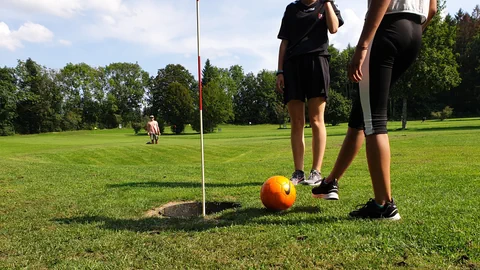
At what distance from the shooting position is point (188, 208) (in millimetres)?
4266

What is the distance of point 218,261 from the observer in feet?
7.78

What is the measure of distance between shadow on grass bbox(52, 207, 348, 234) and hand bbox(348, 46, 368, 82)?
123 centimetres

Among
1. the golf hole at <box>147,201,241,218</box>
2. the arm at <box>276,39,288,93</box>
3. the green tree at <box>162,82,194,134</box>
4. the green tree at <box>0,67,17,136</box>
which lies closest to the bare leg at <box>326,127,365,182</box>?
the golf hole at <box>147,201,241,218</box>

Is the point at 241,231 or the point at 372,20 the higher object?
the point at 372,20

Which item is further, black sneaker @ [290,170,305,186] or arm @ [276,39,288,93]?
arm @ [276,39,288,93]

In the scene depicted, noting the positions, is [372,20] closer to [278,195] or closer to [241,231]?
[278,195]

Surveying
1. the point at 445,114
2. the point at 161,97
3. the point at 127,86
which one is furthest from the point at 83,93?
the point at 445,114

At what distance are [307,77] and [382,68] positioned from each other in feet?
5.74

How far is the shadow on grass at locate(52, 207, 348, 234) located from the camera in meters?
3.20

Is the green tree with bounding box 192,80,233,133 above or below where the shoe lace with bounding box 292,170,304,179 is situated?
above

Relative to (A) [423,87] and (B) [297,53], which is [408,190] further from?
(A) [423,87]

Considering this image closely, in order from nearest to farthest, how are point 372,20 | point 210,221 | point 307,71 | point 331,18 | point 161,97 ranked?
point 372,20 → point 210,221 → point 331,18 → point 307,71 → point 161,97

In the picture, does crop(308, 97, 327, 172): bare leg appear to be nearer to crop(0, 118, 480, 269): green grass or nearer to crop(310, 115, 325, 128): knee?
crop(310, 115, 325, 128): knee

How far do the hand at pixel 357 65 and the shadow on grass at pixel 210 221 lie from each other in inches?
48.4
